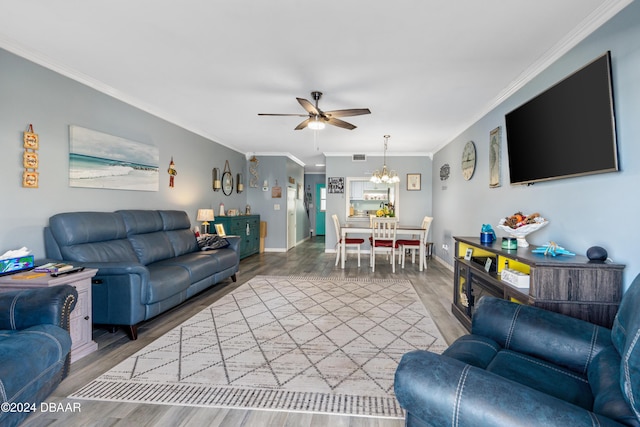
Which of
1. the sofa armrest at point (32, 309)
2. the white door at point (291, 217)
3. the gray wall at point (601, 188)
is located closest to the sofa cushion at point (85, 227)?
the sofa armrest at point (32, 309)

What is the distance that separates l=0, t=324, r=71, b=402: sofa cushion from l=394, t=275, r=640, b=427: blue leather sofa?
1645 millimetres

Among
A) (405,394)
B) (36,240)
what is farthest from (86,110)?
(405,394)

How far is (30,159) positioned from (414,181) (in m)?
6.80

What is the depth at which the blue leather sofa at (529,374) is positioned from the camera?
88 cm

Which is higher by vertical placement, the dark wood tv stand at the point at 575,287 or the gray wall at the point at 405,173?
the gray wall at the point at 405,173

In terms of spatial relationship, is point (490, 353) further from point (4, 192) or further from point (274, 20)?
point (4, 192)

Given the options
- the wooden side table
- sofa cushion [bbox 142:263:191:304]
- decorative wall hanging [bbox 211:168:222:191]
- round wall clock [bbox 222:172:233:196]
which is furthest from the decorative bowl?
round wall clock [bbox 222:172:233:196]

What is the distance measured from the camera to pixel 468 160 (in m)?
4.82

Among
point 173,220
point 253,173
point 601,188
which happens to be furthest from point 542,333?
point 253,173

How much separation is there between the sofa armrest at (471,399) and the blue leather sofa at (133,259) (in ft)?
8.42

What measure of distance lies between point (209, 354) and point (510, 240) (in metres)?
2.67

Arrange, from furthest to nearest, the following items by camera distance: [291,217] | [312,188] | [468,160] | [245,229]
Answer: [312,188] → [291,217] → [245,229] → [468,160]

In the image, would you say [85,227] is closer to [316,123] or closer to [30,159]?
[30,159]

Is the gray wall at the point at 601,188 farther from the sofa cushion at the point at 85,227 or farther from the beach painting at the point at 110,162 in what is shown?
the beach painting at the point at 110,162
